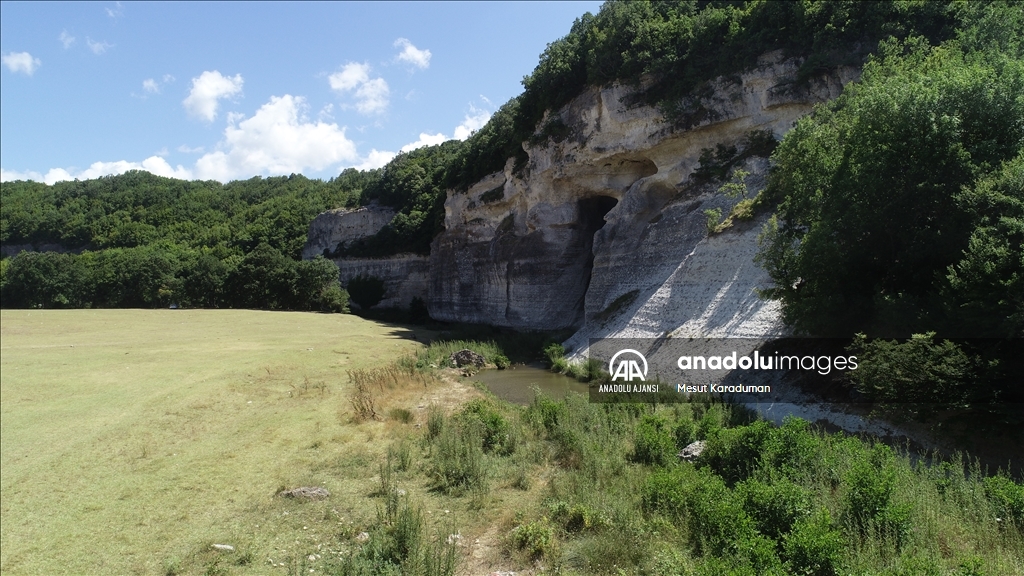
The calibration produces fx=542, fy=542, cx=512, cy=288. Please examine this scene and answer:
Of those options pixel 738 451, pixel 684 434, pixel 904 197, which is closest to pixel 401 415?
pixel 684 434

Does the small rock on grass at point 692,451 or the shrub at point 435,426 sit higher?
the small rock on grass at point 692,451

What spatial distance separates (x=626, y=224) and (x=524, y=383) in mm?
11106


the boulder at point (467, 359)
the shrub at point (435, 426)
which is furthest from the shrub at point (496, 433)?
the boulder at point (467, 359)

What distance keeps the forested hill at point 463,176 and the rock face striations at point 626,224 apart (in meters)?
0.91

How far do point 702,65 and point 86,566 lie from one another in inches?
1079

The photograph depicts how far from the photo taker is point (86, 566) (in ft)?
19.2

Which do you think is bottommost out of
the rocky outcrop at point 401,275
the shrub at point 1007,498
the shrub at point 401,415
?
the shrub at point 401,415

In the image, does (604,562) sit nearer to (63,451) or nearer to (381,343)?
(63,451)

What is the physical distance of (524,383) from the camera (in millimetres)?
20828

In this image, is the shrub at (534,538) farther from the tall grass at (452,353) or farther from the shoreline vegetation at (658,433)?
the tall grass at (452,353)

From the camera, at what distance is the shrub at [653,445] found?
30.1 feet

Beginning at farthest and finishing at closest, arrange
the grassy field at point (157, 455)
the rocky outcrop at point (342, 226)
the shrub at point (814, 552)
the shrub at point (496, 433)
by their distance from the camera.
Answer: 1. the rocky outcrop at point (342, 226)
2. the shrub at point (496, 433)
3. the grassy field at point (157, 455)
4. the shrub at point (814, 552)

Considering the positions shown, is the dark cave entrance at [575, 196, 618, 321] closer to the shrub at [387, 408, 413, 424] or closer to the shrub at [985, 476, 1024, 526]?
the shrub at [387, 408, 413, 424]

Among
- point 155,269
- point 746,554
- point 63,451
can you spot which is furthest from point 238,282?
point 746,554
